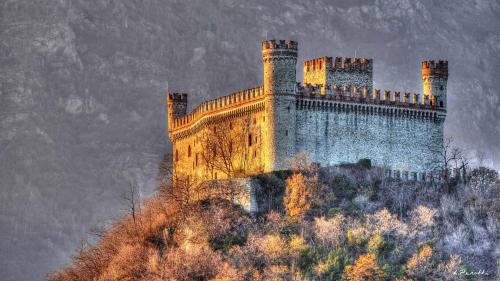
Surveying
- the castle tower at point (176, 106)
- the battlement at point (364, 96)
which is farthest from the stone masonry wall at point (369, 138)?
the castle tower at point (176, 106)

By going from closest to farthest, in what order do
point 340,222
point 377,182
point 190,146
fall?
1. point 340,222
2. point 377,182
3. point 190,146

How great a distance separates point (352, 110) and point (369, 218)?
442 inches

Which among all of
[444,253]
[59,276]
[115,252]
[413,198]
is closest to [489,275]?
[444,253]

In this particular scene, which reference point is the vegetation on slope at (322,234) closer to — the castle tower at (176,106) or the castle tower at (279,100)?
the castle tower at (279,100)

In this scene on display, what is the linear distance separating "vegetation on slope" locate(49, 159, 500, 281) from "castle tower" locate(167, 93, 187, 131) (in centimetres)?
1849

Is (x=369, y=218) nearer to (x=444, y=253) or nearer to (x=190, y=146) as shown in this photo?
(x=444, y=253)

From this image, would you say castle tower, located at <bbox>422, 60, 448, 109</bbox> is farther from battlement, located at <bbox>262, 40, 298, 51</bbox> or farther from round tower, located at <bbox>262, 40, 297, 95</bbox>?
battlement, located at <bbox>262, 40, 298, 51</bbox>

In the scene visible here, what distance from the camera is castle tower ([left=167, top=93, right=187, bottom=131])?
431 ft

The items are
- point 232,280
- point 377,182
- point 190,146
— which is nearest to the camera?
point 232,280

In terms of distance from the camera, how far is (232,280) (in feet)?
317

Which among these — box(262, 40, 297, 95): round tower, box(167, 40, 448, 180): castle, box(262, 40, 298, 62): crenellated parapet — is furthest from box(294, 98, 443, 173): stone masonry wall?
box(262, 40, 298, 62): crenellated parapet

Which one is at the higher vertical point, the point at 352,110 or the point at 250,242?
the point at 352,110

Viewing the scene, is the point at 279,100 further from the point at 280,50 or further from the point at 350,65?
the point at 350,65

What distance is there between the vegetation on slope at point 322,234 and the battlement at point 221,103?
775 centimetres
